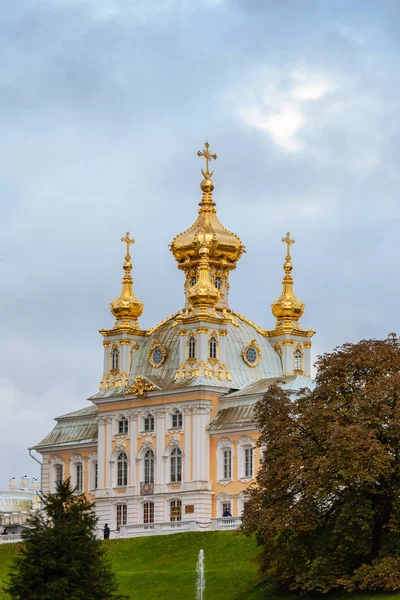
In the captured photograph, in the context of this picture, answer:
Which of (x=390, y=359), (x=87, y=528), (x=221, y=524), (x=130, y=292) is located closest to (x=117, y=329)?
(x=130, y=292)

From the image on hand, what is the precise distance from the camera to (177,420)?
89500 mm

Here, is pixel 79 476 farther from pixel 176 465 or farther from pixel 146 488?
pixel 176 465

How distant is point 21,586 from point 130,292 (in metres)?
47.8

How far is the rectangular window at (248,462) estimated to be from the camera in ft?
284

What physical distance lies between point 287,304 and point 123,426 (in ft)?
39.9

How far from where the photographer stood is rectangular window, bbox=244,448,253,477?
8662cm

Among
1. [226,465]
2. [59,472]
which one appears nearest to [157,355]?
[226,465]

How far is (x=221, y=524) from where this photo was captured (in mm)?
76438

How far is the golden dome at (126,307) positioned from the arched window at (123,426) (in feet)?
18.3

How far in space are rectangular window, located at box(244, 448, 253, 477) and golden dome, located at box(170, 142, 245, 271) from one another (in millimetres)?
13251

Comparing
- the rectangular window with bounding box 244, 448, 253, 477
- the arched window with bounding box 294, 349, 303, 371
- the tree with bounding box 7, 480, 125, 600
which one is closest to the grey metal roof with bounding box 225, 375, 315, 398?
the rectangular window with bounding box 244, 448, 253, 477

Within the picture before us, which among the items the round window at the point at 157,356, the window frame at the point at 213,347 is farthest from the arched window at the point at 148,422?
the window frame at the point at 213,347

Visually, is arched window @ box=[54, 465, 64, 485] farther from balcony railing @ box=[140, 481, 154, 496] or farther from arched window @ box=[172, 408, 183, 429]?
arched window @ box=[172, 408, 183, 429]

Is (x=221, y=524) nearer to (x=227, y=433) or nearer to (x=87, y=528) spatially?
(x=227, y=433)
